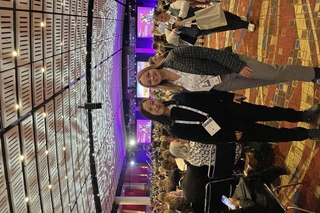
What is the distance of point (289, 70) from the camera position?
3963 mm

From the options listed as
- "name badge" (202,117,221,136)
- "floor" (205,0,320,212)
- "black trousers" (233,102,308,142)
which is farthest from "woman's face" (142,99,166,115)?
"floor" (205,0,320,212)

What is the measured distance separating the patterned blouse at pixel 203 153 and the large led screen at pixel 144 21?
46.2ft

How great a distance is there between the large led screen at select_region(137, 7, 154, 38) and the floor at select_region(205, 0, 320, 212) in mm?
12061

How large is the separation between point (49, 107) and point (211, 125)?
3031 millimetres

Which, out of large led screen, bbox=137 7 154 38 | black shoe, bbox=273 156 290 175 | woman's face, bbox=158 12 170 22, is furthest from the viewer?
large led screen, bbox=137 7 154 38

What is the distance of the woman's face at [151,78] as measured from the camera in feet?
12.7

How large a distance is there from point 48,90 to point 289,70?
3.86m

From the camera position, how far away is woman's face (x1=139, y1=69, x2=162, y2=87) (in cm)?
387

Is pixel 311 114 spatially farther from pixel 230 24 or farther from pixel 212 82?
pixel 230 24

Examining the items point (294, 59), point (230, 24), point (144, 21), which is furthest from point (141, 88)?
point (294, 59)

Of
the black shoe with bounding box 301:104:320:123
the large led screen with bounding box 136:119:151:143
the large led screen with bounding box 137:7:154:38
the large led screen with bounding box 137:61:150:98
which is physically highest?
the large led screen with bounding box 137:7:154:38

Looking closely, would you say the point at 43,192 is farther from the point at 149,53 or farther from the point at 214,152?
the point at 149,53

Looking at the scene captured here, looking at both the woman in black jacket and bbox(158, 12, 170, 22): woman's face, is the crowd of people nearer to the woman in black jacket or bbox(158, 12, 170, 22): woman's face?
the woman in black jacket

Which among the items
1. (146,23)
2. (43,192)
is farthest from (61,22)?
(146,23)
